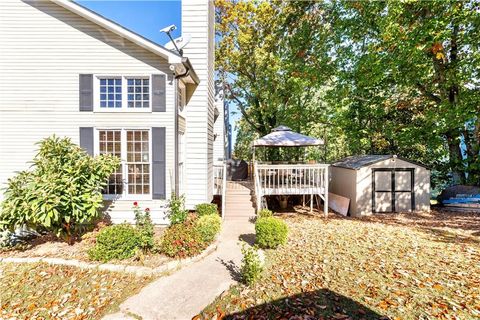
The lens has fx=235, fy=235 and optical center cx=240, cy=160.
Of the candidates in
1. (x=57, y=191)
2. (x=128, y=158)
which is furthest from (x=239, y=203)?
(x=57, y=191)

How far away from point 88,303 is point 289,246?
170 inches

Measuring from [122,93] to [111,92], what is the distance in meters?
0.35

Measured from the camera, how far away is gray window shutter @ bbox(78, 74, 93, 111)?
22.3 ft

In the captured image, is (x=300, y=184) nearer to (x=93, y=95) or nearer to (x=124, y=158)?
(x=124, y=158)

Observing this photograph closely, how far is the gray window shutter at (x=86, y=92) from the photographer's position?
22.3 ft

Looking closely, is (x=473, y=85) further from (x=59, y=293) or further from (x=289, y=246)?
(x=59, y=293)

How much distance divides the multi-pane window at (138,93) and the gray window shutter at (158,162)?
0.90 metres

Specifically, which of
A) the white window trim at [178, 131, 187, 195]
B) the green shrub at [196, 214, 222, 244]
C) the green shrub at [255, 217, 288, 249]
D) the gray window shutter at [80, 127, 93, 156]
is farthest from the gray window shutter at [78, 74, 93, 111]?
the green shrub at [255, 217, 288, 249]

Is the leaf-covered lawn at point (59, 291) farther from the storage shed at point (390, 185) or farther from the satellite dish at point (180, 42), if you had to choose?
the storage shed at point (390, 185)

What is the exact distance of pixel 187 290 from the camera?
13.5 ft

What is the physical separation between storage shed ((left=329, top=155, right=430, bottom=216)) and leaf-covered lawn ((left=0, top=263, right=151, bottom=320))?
854cm

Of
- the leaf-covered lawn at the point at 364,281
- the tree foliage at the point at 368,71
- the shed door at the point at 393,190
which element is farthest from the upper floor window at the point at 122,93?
the tree foliage at the point at 368,71

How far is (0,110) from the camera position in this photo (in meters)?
6.77

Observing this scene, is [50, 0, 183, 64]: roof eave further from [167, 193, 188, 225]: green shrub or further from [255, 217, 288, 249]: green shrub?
[255, 217, 288, 249]: green shrub
